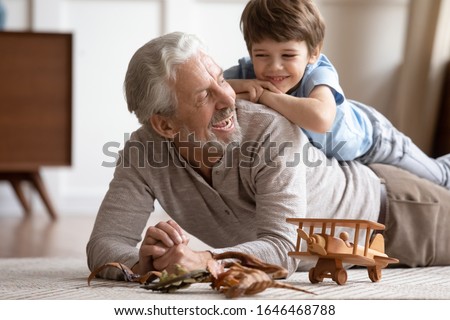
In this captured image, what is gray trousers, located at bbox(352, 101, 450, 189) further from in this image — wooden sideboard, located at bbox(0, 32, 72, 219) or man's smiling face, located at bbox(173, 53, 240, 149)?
wooden sideboard, located at bbox(0, 32, 72, 219)

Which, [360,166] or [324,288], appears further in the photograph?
[360,166]

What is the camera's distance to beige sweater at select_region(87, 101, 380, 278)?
163cm

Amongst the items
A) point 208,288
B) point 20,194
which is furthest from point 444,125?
point 208,288

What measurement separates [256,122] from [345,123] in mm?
265

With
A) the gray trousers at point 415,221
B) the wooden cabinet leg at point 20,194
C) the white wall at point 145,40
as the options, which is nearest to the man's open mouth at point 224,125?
the gray trousers at point 415,221

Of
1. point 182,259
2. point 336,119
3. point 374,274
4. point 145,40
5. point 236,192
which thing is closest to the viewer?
point 182,259

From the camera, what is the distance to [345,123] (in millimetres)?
1884

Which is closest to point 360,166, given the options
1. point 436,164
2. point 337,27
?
point 436,164

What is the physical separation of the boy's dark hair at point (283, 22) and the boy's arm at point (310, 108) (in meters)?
0.13

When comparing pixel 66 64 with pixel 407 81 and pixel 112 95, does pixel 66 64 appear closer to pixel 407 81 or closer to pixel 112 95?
pixel 112 95

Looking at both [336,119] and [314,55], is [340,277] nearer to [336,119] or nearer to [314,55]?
[336,119]

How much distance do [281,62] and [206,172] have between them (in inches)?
10.9

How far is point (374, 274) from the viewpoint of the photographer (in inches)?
63.4

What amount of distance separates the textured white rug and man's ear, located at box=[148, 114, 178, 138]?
325mm
